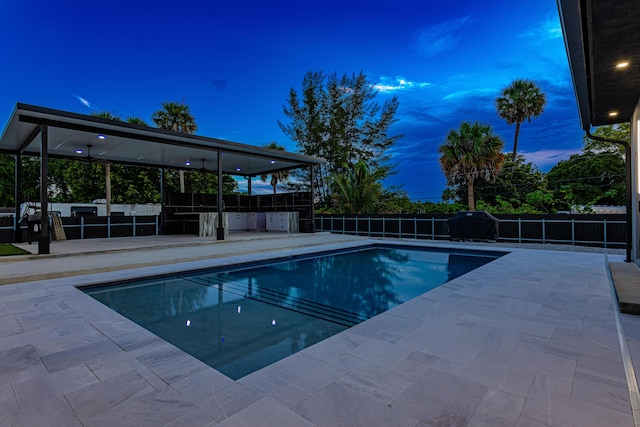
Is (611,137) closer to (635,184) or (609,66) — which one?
(635,184)

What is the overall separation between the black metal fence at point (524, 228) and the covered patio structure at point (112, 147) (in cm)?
266

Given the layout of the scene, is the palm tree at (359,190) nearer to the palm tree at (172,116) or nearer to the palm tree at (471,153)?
the palm tree at (471,153)

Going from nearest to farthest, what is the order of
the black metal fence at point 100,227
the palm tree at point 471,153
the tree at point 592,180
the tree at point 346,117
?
the black metal fence at point 100,227, the palm tree at point 471,153, the tree at point 592,180, the tree at point 346,117

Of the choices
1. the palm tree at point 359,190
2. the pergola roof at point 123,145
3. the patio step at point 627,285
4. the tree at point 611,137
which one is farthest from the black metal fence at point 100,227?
the tree at point 611,137

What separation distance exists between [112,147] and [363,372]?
1102 cm

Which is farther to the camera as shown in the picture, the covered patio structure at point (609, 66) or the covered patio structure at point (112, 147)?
the covered patio structure at point (112, 147)

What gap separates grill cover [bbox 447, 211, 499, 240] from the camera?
10.9m

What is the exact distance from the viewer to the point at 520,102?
22.3m

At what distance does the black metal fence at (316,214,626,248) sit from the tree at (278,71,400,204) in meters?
9.37

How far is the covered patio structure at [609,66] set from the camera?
8.79 feet

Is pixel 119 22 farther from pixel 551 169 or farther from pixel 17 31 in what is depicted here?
pixel 551 169

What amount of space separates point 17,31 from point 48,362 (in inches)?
2099

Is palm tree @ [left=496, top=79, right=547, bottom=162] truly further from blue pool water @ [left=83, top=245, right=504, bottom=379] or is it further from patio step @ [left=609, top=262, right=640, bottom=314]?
patio step @ [left=609, top=262, right=640, bottom=314]

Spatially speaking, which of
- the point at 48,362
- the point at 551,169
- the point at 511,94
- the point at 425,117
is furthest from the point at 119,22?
the point at 425,117
